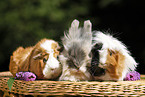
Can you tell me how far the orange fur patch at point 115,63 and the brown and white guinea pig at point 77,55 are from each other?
10 centimetres

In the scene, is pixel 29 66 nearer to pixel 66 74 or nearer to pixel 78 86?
pixel 66 74

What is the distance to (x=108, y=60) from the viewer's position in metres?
0.97

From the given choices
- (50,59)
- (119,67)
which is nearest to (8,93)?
(50,59)

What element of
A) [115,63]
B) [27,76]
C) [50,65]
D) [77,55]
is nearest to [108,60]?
[115,63]

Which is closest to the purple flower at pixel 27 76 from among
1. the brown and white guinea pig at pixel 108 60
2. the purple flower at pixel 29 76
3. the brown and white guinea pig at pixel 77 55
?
the purple flower at pixel 29 76

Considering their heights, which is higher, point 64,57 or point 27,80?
point 64,57

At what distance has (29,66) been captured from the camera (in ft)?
3.65

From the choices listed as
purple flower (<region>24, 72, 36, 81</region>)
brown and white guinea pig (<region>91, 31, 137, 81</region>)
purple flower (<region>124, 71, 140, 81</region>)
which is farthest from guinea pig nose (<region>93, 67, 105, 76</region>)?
purple flower (<region>24, 72, 36, 81</region>)

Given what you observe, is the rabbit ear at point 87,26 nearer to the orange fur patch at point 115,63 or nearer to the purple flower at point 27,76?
the orange fur patch at point 115,63

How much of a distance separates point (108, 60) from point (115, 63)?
4 centimetres

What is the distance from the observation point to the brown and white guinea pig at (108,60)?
0.97 metres

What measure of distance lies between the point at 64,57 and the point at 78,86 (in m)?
0.19

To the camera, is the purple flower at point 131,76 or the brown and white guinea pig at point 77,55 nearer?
the brown and white guinea pig at point 77,55

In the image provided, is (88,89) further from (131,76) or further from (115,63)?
(131,76)
